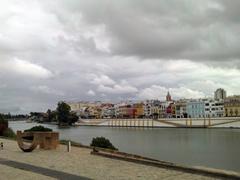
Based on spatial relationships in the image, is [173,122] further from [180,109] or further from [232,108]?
[180,109]

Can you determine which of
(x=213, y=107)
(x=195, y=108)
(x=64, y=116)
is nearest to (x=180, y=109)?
(x=195, y=108)

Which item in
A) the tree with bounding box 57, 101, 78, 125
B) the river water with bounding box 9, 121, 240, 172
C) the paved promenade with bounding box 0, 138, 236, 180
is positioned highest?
the tree with bounding box 57, 101, 78, 125

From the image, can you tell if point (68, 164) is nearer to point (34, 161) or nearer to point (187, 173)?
point (34, 161)

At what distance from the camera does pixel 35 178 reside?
12312 mm

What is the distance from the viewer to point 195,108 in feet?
580

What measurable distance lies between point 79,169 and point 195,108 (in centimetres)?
16659

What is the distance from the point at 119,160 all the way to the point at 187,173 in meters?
4.27

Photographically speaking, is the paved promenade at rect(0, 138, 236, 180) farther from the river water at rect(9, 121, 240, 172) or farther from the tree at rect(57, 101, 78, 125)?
the tree at rect(57, 101, 78, 125)

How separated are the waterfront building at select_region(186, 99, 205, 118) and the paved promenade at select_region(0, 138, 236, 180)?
516 ft

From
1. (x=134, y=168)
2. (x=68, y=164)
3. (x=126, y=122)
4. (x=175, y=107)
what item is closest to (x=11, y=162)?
(x=68, y=164)

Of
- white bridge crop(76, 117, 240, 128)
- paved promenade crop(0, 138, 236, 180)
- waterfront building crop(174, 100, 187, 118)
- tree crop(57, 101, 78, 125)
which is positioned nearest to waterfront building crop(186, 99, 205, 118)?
waterfront building crop(174, 100, 187, 118)

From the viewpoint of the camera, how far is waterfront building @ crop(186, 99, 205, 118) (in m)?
173

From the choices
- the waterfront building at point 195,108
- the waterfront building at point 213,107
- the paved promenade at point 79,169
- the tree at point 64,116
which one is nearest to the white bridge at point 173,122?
the tree at point 64,116

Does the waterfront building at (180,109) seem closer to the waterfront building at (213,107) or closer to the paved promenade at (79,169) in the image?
the waterfront building at (213,107)
